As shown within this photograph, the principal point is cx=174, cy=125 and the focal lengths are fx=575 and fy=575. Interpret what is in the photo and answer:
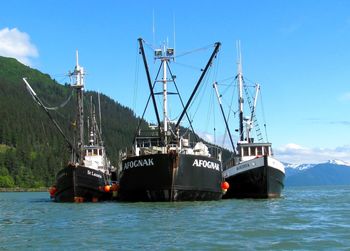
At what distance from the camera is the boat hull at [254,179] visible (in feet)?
174

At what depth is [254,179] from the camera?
53.6m

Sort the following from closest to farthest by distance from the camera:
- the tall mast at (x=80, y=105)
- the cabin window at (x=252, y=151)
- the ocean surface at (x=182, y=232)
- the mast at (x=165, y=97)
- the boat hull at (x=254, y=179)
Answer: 1. the ocean surface at (x=182, y=232)
2. the mast at (x=165, y=97)
3. the boat hull at (x=254, y=179)
4. the tall mast at (x=80, y=105)
5. the cabin window at (x=252, y=151)

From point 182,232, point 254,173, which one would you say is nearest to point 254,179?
point 254,173

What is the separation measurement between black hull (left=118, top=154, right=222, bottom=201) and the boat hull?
366 inches

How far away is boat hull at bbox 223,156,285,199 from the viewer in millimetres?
53094

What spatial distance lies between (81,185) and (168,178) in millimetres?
13134

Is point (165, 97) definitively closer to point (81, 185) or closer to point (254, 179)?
point (81, 185)

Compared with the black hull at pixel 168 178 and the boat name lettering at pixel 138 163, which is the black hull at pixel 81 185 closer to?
the black hull at pixel 168 178

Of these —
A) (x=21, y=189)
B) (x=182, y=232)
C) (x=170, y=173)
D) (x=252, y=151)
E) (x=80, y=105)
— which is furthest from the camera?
(x=21, y=189)

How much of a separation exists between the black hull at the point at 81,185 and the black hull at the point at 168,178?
321 inches

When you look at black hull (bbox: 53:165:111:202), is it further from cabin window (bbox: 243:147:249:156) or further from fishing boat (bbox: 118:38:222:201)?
cabin window (bbox: 243:147:249:156)

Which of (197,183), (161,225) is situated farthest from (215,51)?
(161,225)

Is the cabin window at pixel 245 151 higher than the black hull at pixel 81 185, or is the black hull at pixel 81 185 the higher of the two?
the cabin window at pixel 245 151

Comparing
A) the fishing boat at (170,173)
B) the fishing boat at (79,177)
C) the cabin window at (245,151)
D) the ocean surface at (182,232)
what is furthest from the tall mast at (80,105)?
the ocean surface at (182,232)
